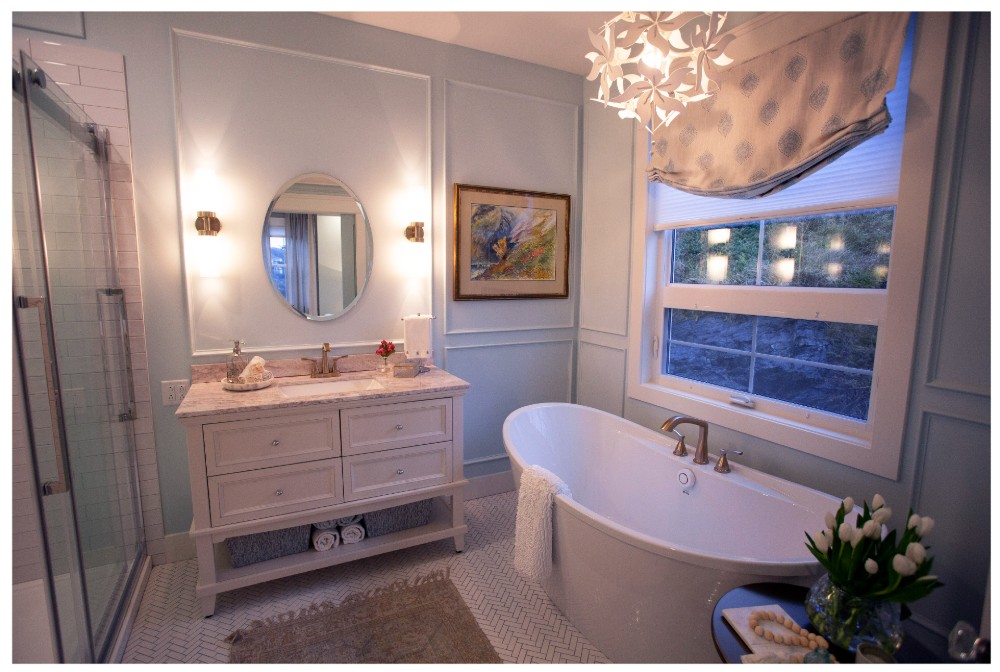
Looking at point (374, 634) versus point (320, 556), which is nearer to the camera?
point (374, 634)

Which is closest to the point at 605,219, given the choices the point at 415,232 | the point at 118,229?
the point at 415,232

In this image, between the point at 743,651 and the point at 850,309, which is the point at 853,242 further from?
the point at 743,651

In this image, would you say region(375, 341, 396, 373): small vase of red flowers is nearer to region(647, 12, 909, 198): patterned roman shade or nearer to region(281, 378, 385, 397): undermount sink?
region(281, 378, 385, 397): undermount sink

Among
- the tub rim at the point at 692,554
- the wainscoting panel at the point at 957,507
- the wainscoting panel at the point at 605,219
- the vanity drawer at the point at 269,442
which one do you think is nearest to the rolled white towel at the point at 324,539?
the vanity drawer at the point at 269,442

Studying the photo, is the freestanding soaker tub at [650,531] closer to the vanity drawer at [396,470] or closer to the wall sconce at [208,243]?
the vanity drawer at [396,470]

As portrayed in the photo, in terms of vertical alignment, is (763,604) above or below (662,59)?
below

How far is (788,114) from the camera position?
1.86m

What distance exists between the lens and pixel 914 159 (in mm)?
1583

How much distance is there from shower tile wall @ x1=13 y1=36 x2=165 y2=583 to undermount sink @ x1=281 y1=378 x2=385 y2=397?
652mm

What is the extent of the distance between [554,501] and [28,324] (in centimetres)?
171

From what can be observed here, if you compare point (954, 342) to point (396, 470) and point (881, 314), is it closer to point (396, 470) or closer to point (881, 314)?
point (881, 314)

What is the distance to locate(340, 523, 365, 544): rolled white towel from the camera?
2311 millimetres

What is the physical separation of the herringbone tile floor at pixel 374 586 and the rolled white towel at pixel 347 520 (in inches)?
8.8

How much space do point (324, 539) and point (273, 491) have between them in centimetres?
37
